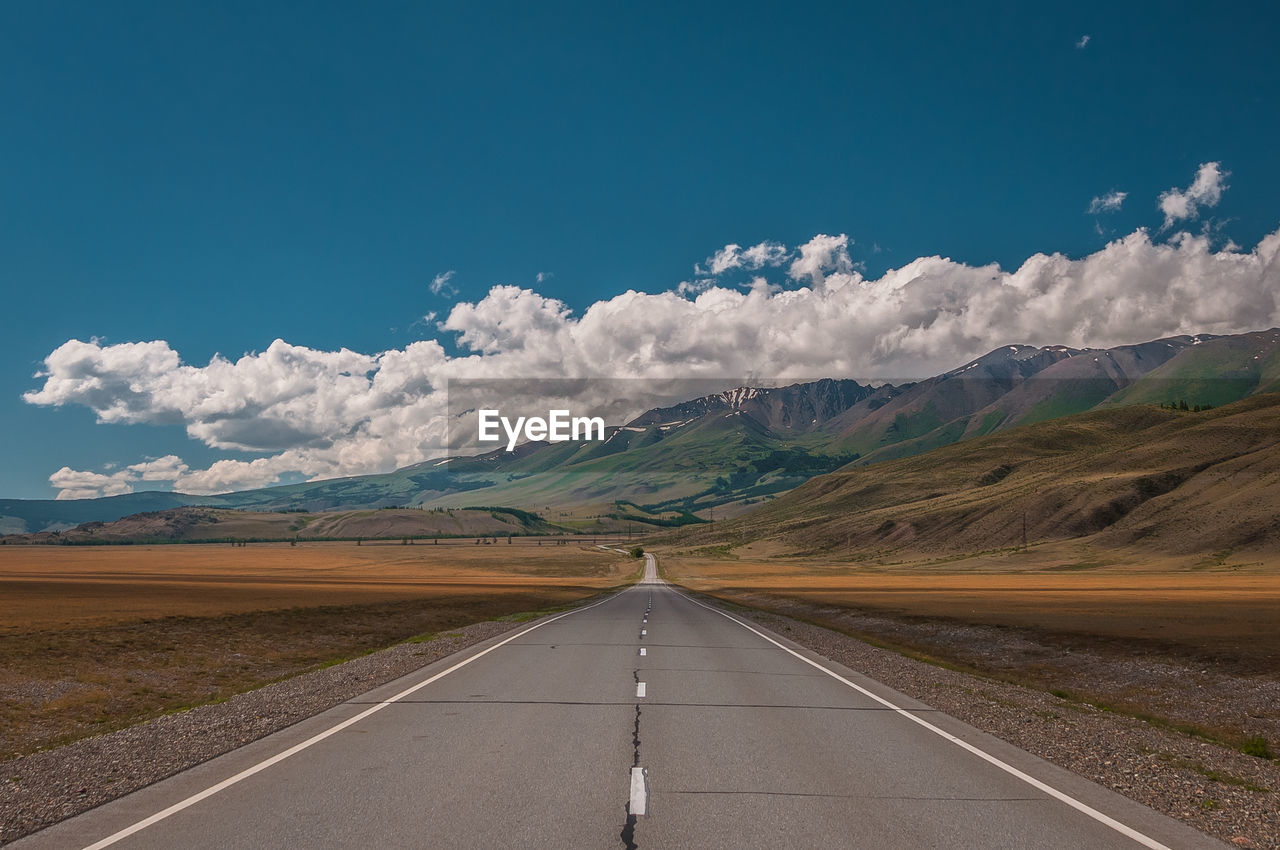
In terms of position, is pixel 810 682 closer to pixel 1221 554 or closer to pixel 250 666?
pixel 250 666

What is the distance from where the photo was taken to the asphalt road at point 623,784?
8.29 metres

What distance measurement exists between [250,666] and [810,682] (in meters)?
17.7

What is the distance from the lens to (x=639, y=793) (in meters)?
9.71

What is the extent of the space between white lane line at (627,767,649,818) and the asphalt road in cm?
3

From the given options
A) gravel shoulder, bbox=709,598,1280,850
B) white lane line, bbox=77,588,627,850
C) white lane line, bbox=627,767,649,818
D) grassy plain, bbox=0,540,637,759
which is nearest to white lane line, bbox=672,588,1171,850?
gravel shoulder, bbox=709,598,1280,850

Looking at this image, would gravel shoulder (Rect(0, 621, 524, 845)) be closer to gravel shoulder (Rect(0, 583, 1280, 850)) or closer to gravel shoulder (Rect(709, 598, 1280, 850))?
gravel shoulder (Rect(0, 583, 1280, 850))

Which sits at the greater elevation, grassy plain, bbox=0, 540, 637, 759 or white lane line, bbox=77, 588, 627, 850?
white lane line, bbox=77, 588, 627, 850

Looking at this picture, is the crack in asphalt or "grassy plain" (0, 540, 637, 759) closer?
the crack in asphalt

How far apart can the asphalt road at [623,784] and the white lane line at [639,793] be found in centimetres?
3

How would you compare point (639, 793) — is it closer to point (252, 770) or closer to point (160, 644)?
point (252, 770)

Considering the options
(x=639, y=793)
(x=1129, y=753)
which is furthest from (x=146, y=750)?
(x=1129, y=753)

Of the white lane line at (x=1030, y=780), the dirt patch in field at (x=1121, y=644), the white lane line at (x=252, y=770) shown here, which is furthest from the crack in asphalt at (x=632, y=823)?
the dirt patch in field at (x=1121, y=644)

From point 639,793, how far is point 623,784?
1.60 ft

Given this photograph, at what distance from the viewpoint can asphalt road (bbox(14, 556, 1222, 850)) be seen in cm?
829
